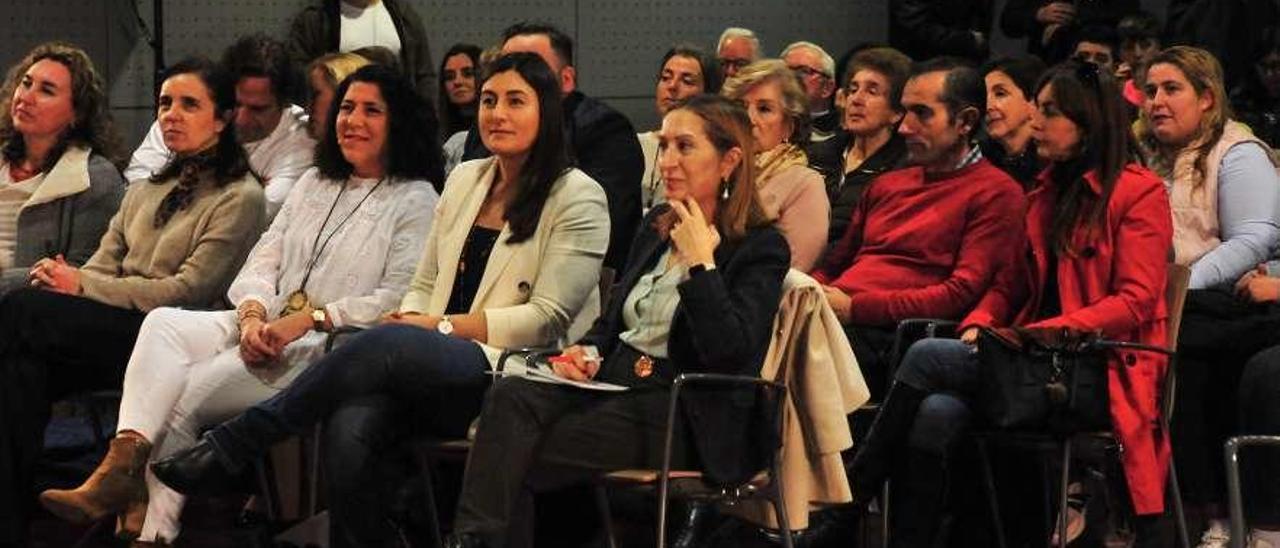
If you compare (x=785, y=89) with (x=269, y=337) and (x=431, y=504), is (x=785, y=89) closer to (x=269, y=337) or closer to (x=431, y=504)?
(x=269, y=337)

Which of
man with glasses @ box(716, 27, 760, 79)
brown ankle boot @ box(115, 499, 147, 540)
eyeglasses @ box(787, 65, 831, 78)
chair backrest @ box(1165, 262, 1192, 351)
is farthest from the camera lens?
man with glasses @ box(716, 27, 760, 79)

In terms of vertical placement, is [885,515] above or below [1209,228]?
below

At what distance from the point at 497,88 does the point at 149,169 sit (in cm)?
191

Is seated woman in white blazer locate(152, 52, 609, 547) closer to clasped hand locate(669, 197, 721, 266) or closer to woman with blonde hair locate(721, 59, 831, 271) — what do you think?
clasped hand locate(669, 197, 721, 266)

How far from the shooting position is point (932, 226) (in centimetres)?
533

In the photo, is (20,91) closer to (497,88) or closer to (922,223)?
(497,88)

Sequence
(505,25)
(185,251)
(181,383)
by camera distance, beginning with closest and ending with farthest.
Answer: (181,383)
(185,251)
(505,25)

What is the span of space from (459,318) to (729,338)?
86 centimetres

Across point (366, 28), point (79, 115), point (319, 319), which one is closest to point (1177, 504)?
point (319, 319)

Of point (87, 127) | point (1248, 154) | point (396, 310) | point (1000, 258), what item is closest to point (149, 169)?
point (87, 127)

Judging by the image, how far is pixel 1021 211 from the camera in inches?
207

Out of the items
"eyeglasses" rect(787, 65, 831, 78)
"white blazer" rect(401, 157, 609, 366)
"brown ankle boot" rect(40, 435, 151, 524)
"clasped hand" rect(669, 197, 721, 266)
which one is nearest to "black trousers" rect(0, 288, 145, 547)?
"brown ankle boot" rect(40, 435, 151, 524)

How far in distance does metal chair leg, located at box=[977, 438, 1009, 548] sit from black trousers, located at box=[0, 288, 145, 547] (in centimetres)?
225

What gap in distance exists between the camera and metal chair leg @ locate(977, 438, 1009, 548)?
4.85 meters
